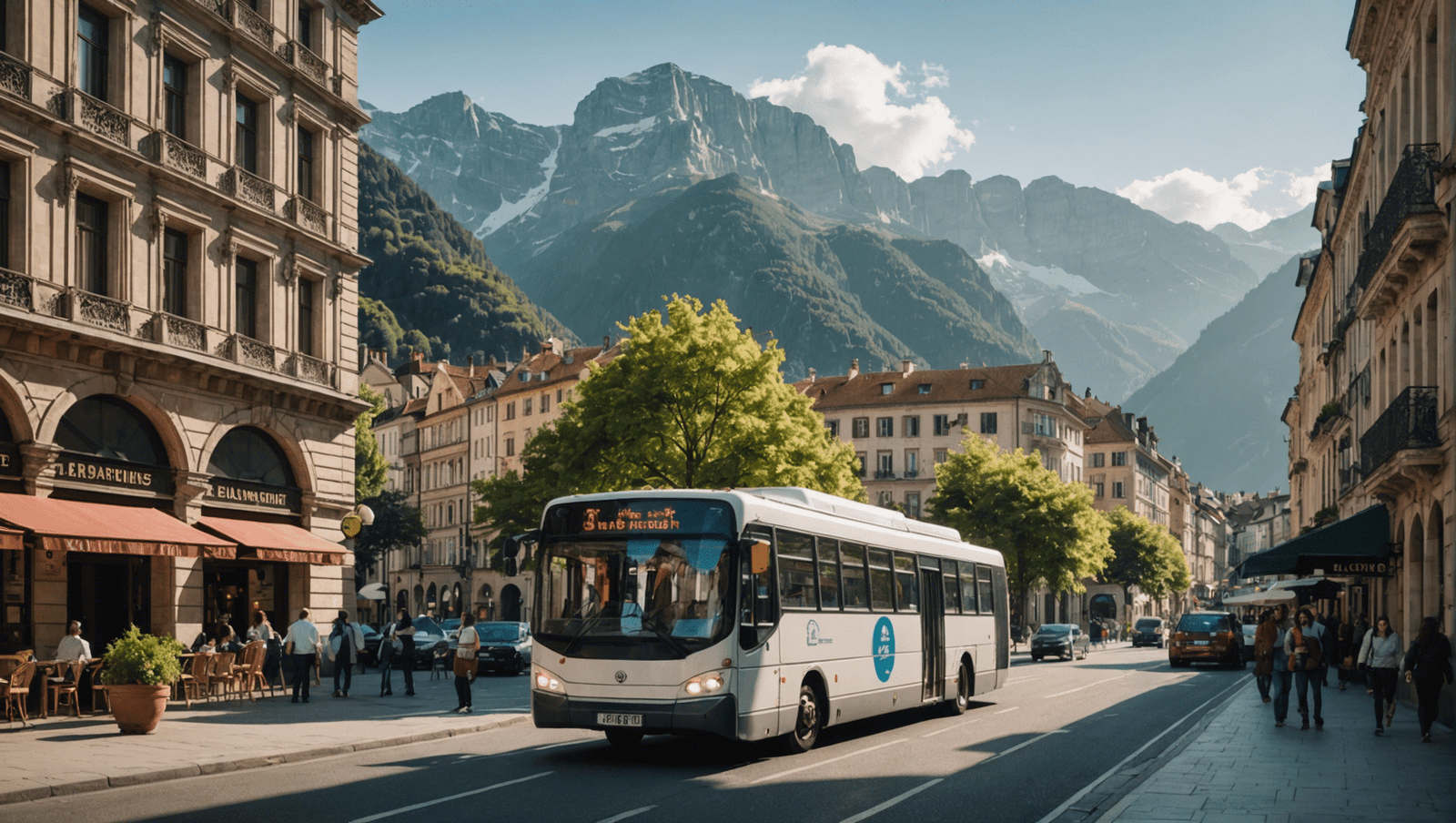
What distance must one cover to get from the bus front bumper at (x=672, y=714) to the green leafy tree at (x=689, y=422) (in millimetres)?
22796

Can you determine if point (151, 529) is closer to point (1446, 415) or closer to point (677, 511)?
point (677, 511)

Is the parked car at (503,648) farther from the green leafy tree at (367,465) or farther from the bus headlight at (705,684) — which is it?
the green leafy tree at (367,465)

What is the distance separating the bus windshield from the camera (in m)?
15.6

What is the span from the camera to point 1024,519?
231 ft

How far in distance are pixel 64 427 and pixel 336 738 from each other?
9.15 meters

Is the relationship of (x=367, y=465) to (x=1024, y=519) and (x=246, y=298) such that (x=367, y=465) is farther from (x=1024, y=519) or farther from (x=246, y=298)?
(x=246, y=298)

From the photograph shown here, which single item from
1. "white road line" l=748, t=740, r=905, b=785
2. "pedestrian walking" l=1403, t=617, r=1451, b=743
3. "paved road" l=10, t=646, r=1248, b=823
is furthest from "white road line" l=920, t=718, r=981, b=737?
"pedestrian walking" l=1403, t=617, r=1451, b=743

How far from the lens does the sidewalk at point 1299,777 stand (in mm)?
11953

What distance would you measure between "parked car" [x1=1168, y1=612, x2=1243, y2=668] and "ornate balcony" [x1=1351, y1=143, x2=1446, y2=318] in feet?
64.1

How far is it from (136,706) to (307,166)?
17005 mm

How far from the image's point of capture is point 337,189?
33656 mm

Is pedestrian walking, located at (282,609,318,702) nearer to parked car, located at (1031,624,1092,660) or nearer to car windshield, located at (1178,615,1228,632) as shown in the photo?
car windshield, located at (1178,615,1228,632)

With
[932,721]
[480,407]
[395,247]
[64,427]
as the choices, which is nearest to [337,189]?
[64,427]

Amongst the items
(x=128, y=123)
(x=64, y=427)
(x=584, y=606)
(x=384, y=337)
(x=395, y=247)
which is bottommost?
(x=584, y=606)
